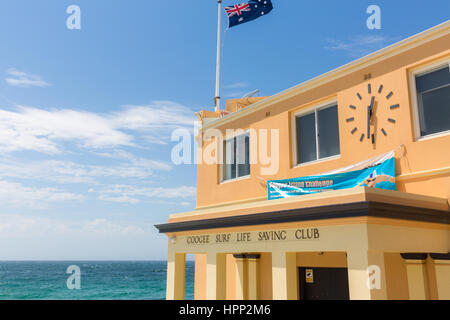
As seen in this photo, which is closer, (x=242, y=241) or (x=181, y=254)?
(x=242, y=241)

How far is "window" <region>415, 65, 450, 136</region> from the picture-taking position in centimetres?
923

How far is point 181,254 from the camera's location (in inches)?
450

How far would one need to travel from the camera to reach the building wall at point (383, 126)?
29.5 feet

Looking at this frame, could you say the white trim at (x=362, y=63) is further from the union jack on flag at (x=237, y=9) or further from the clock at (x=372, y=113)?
the union jack on flag at (x=237, y=9)

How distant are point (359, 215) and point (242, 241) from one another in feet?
10.4


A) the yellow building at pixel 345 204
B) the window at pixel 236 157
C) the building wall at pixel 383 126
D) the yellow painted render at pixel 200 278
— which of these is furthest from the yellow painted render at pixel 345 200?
the yellow painted render at pixel 200 278

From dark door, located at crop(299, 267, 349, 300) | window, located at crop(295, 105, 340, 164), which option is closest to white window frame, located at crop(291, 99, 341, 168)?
window, located at crop(295, 105, 340, 164)

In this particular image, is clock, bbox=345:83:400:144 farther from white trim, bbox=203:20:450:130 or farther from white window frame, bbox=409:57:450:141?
white trim, bbox=203:20:450:130

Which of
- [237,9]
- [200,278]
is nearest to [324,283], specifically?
[200,278]

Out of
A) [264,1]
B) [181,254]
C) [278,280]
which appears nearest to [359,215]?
[278,280]

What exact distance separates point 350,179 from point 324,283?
3.24 metres

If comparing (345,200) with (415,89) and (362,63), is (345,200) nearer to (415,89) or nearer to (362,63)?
(415,89)

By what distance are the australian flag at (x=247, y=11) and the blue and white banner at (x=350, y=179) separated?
9718 mm

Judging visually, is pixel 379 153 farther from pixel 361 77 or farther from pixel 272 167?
pixel 272 167
